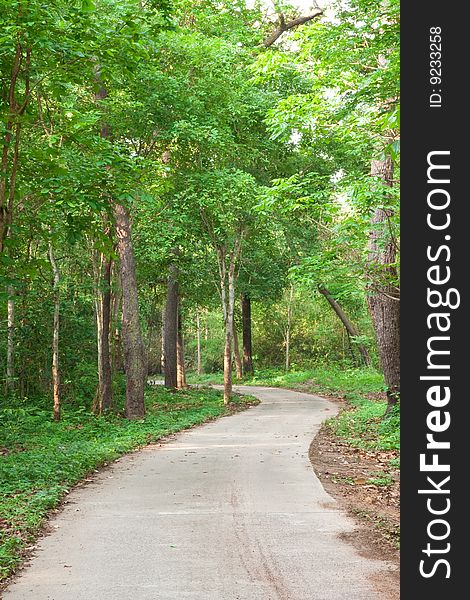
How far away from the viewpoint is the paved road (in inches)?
195

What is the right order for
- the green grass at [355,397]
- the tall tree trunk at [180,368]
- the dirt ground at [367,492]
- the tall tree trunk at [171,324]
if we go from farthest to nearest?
the tall tree trunk at [180,368]
the tall tree trunk at [171,324]
the green grass at [355,397]
the dirt ground at [367,492]

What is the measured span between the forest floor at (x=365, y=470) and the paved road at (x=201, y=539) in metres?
0.25

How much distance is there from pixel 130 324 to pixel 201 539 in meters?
12.4

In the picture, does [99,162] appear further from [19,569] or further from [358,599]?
[358,599]

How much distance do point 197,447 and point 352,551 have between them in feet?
24.5

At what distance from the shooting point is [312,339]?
4997cm

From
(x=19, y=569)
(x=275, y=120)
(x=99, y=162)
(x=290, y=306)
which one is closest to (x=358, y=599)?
(x=19, y=569)

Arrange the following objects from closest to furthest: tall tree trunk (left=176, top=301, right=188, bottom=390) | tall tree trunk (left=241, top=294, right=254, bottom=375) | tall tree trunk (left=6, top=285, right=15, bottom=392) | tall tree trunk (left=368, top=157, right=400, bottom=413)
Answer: tall tree trunk (left=368, top=157, right=400, bottom=413) < tall tree trunk (left=6, top=285, right=15, bottom=392) < tall tree trunk (left=176, top=301, right=188, bottom=390) < tall tree trunk (left=241, top=294, right=254, bottom=375)

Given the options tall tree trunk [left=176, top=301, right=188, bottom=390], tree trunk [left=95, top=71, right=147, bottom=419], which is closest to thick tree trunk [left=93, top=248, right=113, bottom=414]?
tree trunk [left=95, top=71, right=147, bottom=419]

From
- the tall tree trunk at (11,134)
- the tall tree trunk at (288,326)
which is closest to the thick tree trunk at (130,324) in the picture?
the tall tree trunk at (11,134)

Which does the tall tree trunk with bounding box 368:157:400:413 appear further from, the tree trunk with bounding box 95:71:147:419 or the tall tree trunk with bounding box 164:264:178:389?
the tall tree trunk with bounding box 164:264:178:389

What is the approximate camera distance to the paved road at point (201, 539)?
4.96m

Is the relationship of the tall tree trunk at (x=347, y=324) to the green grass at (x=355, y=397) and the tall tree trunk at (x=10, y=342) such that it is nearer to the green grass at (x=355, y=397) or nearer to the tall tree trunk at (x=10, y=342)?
the green grass at (x=355, y=397)

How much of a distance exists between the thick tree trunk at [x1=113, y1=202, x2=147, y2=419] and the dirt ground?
5.54 metres
